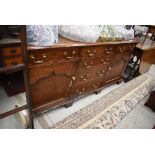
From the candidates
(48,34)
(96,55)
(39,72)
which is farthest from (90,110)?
(48,34)

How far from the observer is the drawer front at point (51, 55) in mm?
1145

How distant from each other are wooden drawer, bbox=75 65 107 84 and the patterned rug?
381mm

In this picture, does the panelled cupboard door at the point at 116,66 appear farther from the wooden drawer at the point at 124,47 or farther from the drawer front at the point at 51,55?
the drawer front at the point at 51,55

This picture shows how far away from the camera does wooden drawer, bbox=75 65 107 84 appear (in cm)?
169

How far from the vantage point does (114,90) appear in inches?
96.2

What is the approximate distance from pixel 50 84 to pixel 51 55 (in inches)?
13.5

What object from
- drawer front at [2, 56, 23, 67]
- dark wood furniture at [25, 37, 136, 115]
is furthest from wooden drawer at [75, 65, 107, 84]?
drawer front at [2, 56, 23, 67]

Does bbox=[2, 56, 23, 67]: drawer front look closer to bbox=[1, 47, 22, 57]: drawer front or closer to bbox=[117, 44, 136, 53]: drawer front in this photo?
bbox=[1, 47, 22, 57]: drawer front

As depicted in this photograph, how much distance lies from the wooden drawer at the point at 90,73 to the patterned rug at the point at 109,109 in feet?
1.25

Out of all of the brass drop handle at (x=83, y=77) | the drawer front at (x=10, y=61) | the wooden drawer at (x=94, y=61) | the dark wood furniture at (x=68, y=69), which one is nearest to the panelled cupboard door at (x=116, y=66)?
the dark wood furniture at (x=68, y=69)

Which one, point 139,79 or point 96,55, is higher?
point 96,55
